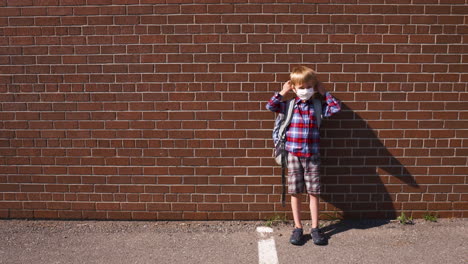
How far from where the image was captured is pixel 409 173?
4414mm

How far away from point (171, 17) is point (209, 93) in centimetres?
79

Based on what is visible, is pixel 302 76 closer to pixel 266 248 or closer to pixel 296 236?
pixel 296 236

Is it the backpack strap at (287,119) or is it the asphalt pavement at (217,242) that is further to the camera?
the backpack strap at (287,119)

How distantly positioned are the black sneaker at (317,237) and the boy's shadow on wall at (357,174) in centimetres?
29

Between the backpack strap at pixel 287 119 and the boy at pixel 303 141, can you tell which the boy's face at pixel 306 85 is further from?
the backpack strap at pixel 287 119

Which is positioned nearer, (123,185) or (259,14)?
(259,14)

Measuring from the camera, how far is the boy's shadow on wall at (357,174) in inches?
171

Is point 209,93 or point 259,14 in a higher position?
point 259,14

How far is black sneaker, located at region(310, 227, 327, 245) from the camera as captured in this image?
3941 mm

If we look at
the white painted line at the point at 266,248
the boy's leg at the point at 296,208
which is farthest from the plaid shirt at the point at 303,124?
the white painted line at the point at 266,248

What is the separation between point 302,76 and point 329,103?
366 mm

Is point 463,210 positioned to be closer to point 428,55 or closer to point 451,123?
point 451,123

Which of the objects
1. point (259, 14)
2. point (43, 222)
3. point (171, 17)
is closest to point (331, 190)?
point (259, 14)

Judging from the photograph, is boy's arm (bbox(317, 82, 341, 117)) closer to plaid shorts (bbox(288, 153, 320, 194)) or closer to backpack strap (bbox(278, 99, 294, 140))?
backpack strap (bbox(278, 99, 294, 140))
